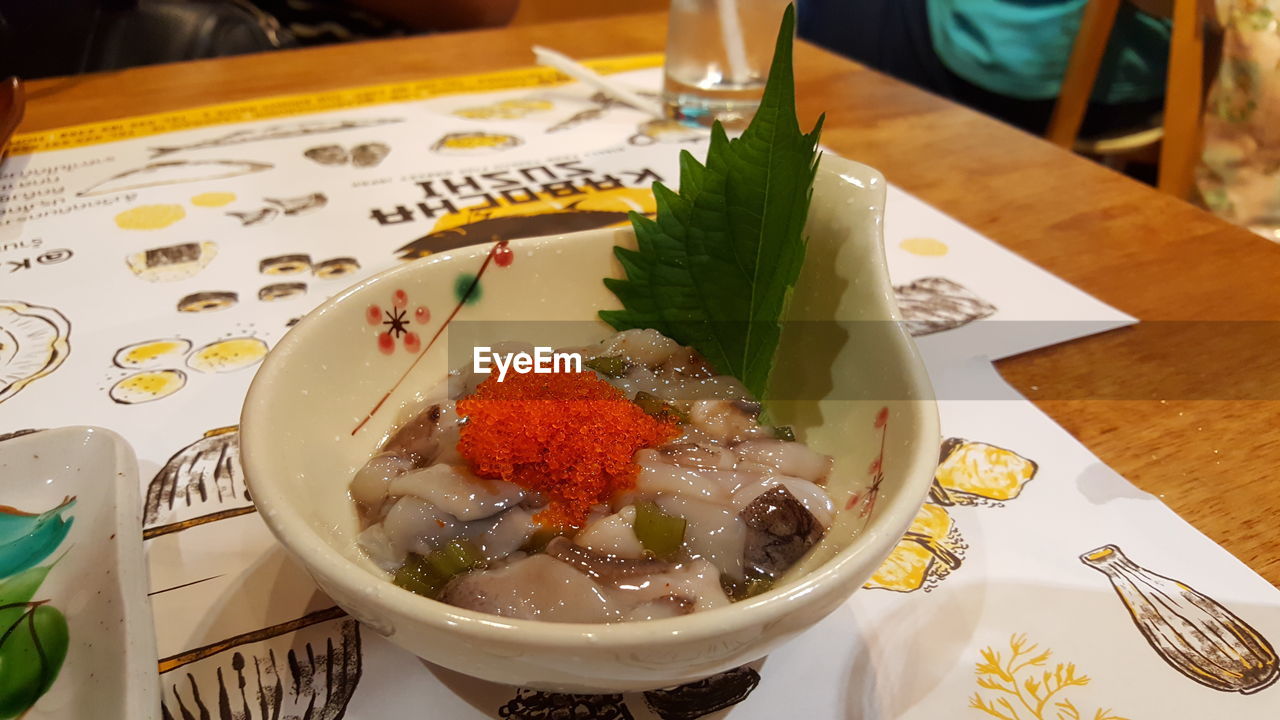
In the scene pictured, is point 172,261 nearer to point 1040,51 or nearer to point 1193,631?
point 1193,631

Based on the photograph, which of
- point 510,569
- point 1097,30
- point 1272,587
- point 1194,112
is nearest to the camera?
point 510,569

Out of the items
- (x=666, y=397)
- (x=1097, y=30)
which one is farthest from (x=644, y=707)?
(x=1097, y=30)

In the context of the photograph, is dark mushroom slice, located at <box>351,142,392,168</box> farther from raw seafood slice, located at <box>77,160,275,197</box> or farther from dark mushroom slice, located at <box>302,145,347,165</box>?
raw seafood slice, located at <box>77,160,275,197</box>

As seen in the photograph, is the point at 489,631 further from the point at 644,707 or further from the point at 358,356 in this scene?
the point at 358,356

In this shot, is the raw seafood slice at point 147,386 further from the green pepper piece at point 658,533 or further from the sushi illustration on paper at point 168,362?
the green pepper piece at point 658,533

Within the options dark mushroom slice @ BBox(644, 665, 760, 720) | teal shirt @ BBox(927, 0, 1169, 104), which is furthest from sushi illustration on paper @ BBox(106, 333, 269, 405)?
teal shirt @ BBox(927, 0, 1169, 104)

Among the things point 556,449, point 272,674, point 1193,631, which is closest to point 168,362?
point 272,674

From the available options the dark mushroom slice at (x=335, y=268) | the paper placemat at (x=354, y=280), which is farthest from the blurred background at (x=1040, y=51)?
the dark mushroom slice at (x=335, y=268)
